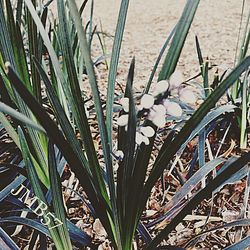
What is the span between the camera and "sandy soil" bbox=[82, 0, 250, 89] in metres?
2.11

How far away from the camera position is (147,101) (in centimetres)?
72

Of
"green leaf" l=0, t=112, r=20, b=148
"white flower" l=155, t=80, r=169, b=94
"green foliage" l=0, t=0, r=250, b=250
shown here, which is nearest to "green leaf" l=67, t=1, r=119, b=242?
"green foliage" l=0, t=0, r=250, b=250

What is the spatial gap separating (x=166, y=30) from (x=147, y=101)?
1940mm

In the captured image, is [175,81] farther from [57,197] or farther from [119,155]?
[57,197]

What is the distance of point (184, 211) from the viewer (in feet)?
2.42

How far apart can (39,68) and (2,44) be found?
31 cm

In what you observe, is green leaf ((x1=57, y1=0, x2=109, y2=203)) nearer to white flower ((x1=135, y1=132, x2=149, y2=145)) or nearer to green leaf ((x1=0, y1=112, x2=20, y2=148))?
white flower ((x1=135, y1=132, x2=149, y2=145))

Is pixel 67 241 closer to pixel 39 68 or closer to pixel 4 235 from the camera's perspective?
pixel 4 235

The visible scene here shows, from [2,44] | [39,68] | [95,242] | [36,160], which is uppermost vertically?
[2,44]

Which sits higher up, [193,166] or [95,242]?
[193,166]

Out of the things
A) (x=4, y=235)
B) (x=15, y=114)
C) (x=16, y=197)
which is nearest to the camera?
(x=15, y=114)

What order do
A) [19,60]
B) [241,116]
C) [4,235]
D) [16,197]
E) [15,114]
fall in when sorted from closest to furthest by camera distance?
[15,114]
[4,235]
[19,60]
[16,197]
[241,116]

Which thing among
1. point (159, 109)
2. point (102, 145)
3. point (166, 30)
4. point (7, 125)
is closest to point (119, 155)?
point (102, 145)

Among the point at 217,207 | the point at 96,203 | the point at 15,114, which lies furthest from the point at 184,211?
Answer: the point at 217,207
